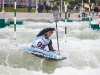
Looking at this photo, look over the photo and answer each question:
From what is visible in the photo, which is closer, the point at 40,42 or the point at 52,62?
the point at 52,62

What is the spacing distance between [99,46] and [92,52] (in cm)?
131

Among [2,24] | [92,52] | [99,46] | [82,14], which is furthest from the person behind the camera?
[82,14]

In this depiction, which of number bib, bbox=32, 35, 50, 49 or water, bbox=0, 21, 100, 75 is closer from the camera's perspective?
A: water, bbox=0, 21, 100, 75

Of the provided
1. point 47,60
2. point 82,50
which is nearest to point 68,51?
point 82,50

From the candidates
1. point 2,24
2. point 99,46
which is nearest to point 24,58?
point 99,46

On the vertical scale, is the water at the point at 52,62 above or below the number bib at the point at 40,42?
below

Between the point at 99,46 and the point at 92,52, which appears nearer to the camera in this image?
the point at 92,52

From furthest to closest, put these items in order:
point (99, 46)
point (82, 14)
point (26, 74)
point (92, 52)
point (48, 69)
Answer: point (82, 14) < point (99, 46) < point (92, 52) < point (48, 69) < point (26, 74)

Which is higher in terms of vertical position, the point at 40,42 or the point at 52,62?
the point at 40,42

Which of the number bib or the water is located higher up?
the number bib

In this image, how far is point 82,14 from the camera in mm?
27922

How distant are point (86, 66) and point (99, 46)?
291 centimetres

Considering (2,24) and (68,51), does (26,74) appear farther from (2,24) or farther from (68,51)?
(2,24)

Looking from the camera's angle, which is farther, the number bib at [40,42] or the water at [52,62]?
the number bib at [40,42]
